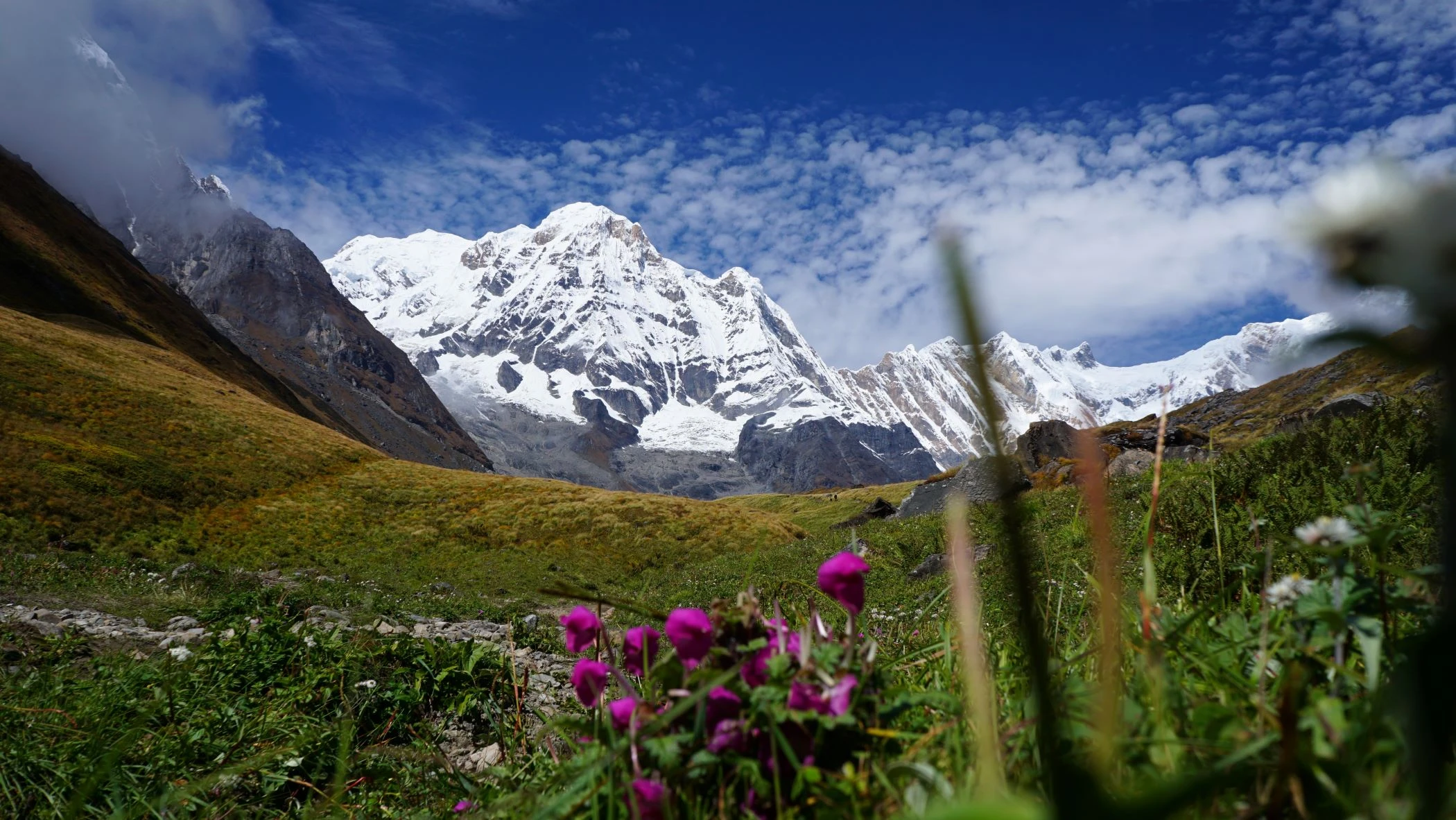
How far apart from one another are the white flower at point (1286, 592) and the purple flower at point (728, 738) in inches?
46.4

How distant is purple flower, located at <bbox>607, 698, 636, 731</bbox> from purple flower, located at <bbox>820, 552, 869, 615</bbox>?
48cm

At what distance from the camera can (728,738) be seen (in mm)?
1449

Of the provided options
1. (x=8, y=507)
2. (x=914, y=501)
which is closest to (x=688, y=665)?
(x=8, y=507)

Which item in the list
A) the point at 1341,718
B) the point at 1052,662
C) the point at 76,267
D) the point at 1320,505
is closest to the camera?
the point at 1341,718

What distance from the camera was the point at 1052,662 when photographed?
2.01m

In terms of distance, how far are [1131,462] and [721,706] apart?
27.0m

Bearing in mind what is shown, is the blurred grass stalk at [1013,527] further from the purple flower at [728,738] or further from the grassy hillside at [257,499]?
the grassy hillside at [257,499]

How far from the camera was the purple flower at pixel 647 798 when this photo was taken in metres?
1.34

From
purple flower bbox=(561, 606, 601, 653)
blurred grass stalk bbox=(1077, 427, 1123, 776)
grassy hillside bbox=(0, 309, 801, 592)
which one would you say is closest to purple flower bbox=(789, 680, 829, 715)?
purple flower bbox=(561, 606, 601, 653)

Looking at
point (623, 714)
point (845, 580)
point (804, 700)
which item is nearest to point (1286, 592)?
point (845, 580)

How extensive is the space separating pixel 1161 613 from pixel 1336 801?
123 cm

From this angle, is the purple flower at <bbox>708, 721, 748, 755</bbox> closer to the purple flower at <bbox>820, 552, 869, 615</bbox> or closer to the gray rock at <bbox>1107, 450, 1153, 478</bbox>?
the purple flower at <bbox>820, 552, 869, 615</bbox>

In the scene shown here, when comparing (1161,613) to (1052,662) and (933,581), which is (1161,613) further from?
(933,581)

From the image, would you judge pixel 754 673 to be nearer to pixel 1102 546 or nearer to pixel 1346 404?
pixel 1102 546
